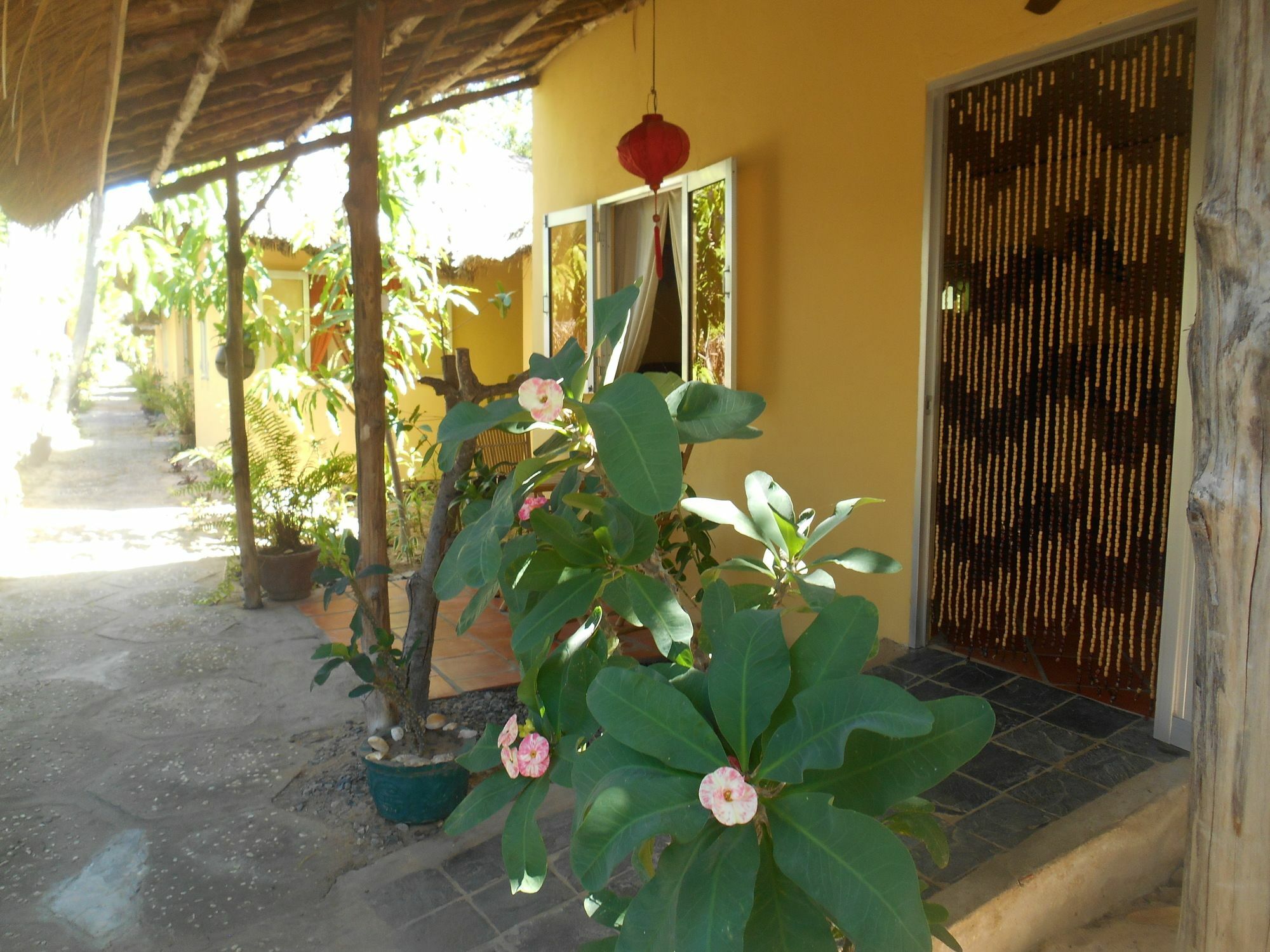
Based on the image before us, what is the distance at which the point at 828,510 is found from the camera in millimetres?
4043

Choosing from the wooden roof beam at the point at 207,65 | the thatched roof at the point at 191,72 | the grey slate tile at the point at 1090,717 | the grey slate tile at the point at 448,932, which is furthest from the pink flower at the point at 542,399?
the grey slate tile at the point at 1090,717

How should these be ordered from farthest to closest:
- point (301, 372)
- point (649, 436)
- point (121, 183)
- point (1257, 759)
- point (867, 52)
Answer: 1. point (301, 372)
2. point (121, 183)
3. point (867, 52)
4. point (1257, 759)
5. point (649, 436)

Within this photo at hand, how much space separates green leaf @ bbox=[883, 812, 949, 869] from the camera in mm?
1479

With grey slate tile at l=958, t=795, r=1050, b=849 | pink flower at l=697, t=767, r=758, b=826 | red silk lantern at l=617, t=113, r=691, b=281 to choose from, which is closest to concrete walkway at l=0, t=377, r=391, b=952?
grey slate tile at l=958, t=795, r=1050, b=849

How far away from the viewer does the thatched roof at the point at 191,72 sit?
2143 mm

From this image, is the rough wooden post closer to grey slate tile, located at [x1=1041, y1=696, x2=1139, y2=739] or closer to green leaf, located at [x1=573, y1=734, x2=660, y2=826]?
green leaf, located at [x1=573, y1=734, x2=660, y2=826]

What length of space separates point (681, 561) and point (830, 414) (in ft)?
2.89

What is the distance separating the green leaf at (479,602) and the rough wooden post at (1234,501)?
3.30ft

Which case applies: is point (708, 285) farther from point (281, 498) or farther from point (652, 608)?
point (652, 608)

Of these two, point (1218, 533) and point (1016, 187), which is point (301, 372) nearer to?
point (1016, 187)

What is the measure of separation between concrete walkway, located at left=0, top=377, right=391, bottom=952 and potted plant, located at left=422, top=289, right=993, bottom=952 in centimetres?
136

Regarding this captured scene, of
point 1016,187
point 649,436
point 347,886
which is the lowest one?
point 347,886

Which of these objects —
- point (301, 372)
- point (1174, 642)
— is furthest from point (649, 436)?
point (301, 372)

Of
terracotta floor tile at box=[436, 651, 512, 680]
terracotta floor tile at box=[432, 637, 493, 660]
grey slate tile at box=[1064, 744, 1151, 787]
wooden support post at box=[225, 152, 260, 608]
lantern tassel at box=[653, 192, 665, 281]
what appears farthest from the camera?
wooden support post at box=[225, 152, 260, 608]
